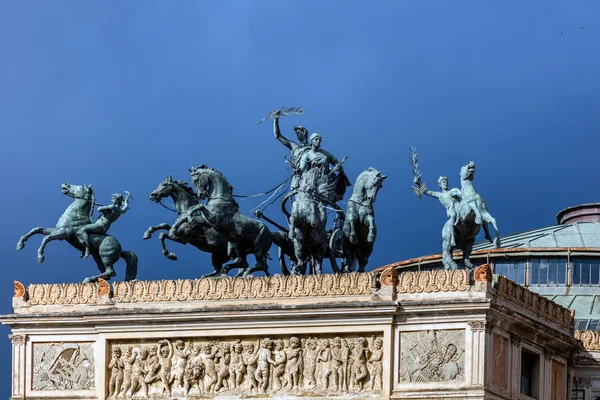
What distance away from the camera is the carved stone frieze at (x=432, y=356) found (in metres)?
60.2

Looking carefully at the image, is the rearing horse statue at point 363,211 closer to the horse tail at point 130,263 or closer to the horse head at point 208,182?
the horse head at point 208,182

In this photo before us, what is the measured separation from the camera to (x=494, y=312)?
6047 cm

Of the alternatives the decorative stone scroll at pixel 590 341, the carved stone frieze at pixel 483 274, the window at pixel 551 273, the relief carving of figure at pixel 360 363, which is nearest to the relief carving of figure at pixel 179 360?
the relief carving of figure at pixel 360 363

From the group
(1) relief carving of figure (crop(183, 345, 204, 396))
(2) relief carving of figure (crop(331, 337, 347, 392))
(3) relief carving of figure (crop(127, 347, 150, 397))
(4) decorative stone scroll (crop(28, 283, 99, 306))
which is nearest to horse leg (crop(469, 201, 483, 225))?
(2) relief carving of figure (crop(331, 337, 347, 392))

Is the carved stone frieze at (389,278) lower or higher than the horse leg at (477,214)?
lower

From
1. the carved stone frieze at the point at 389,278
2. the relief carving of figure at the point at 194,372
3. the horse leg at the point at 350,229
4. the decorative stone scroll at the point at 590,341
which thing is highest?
the horse leg at the point at 350,229

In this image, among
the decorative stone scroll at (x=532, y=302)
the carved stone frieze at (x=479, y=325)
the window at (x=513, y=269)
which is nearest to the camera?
the carved stone frieze at (x=479, y=325)

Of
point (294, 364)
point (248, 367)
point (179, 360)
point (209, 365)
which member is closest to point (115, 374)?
point (179, 360)

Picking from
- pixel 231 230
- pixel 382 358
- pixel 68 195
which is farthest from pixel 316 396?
pixel 68 195

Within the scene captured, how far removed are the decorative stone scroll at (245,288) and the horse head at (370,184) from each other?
150 inches

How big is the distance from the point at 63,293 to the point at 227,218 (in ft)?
18.6

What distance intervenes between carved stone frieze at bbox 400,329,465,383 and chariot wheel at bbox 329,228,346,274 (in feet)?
15.8

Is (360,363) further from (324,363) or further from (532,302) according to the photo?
(532,302)

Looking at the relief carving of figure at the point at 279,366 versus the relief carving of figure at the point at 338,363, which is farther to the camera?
the relief carving of figure at the point at 279,366
